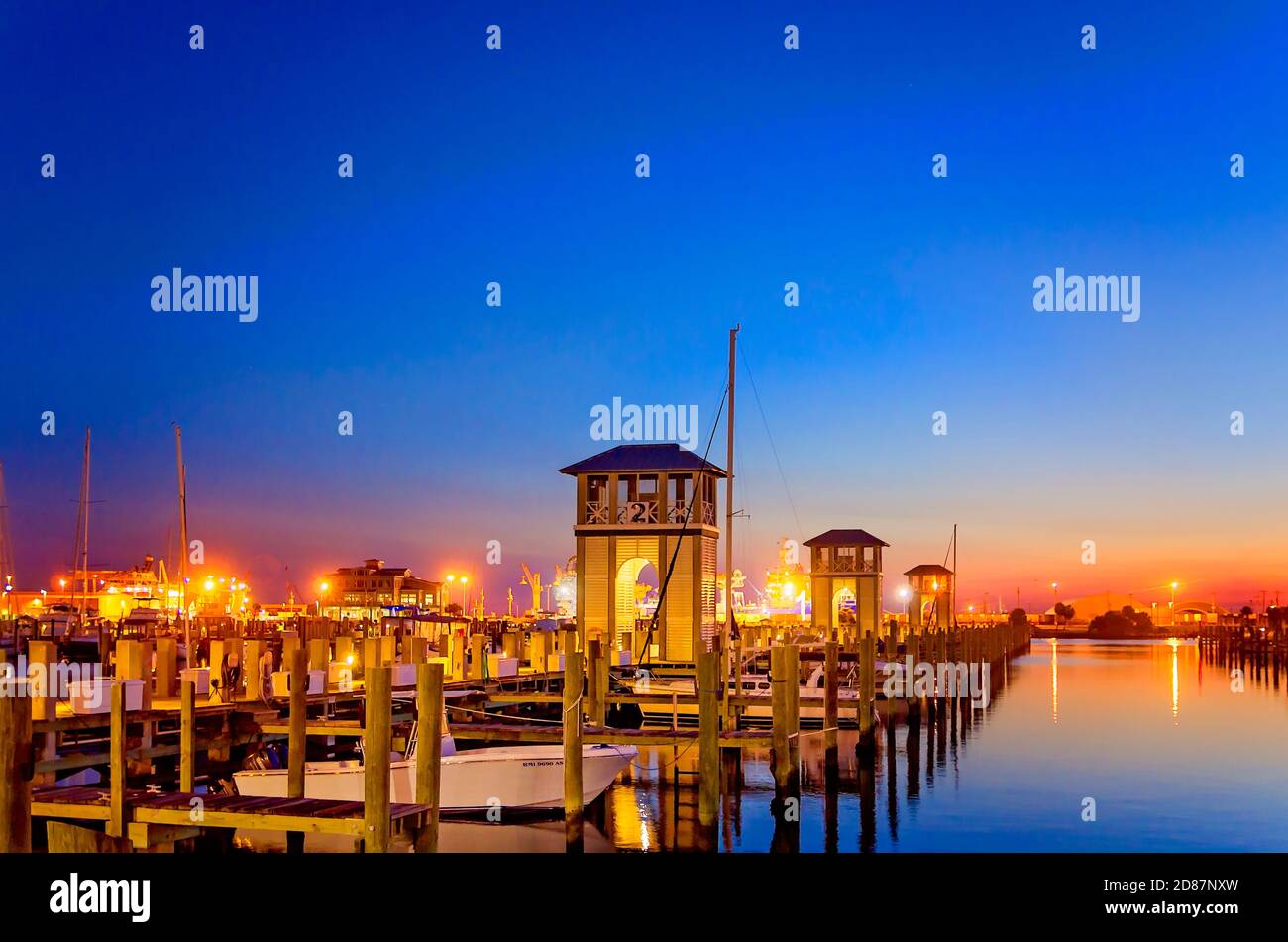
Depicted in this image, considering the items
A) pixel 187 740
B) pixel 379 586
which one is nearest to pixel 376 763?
pixel 187 740

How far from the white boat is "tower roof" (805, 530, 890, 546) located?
4742 cm

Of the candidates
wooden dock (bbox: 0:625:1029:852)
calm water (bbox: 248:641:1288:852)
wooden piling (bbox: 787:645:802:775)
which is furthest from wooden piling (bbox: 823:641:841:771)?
wooden piling (bbox: 787:645:802:775)

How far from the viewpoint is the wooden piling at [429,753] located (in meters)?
16.0

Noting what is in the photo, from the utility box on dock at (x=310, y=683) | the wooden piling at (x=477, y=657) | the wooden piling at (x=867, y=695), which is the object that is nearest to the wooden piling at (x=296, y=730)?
the utility box on dock at (x=310, y=683)

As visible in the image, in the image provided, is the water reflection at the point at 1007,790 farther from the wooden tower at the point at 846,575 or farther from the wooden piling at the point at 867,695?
the wooden tower at the point at 846,575

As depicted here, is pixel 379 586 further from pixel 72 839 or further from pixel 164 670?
pixel 72 839

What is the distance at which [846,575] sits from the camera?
7100 centimetres

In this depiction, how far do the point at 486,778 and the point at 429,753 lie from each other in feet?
26.0

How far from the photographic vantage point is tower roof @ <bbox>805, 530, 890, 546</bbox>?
2793 inches
